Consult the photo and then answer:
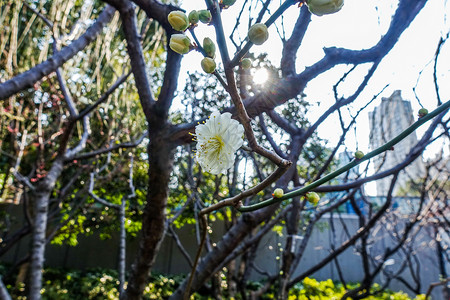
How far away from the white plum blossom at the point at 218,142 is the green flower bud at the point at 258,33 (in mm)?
149

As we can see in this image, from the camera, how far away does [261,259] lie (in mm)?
7723

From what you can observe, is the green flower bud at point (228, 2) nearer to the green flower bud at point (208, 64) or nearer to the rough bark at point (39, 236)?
the green flower bud at point (208, 64)

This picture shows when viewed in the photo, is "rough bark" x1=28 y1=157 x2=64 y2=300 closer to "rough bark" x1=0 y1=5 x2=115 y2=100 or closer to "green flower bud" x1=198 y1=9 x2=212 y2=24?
"rough bark" x1=0 y1=5 x2=115 y2=100

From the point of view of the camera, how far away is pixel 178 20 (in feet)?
1.34

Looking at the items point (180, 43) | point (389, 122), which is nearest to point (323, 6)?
point (180, 43)

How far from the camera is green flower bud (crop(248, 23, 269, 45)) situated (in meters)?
0.36

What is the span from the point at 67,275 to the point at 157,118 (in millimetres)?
5961

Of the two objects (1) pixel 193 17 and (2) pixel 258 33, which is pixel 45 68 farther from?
(2) pixel 258 33

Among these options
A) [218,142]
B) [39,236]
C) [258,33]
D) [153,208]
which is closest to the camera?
[258,33]

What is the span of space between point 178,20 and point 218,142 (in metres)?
0.25

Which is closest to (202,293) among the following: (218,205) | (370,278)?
(370,278)

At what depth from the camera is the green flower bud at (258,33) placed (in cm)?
36

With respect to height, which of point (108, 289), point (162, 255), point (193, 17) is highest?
point (162, 255)

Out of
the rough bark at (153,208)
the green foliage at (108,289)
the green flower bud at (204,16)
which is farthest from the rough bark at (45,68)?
the green foliage at (108,289)
